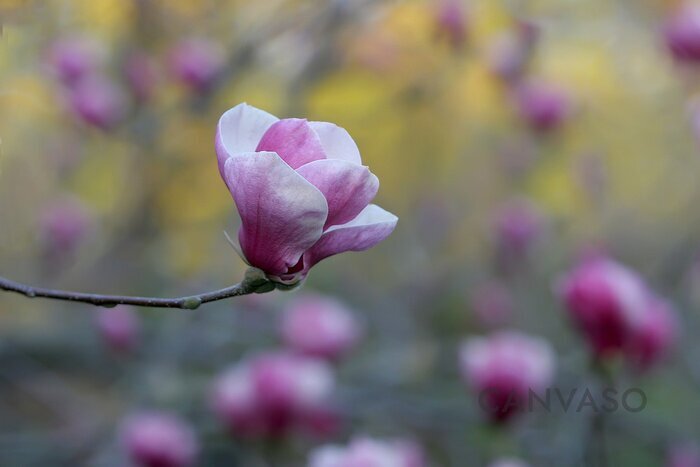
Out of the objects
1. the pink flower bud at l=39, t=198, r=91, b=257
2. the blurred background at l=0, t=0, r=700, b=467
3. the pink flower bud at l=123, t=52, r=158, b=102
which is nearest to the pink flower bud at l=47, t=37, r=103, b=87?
the blurred background at l=0, t=0, r=700, b=467

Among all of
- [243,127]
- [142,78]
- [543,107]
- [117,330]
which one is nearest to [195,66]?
[142,78]

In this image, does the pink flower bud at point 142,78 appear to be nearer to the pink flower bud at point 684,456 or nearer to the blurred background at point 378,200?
the blurred background at point 378,200

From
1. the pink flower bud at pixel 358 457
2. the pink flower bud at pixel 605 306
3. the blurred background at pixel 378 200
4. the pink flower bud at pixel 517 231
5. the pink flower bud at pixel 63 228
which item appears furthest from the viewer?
the pink flower bud at pixel 517 231

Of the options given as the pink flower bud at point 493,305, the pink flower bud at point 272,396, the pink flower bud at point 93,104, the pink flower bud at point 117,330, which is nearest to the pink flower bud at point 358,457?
the pink flower bud at point 272,396

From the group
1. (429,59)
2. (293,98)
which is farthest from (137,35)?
(429,59)

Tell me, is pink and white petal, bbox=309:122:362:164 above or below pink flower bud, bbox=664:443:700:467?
below

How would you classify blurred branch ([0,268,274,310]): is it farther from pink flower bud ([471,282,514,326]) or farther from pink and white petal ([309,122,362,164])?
pink flower bud ([471,282,514,326])

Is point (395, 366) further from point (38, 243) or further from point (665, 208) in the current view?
point (665, 208)
